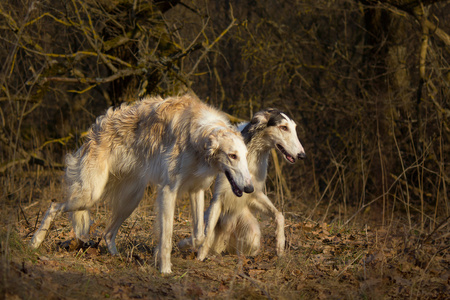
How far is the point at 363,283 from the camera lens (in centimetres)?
418

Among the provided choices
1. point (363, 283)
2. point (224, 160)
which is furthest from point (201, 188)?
point (363, 283)

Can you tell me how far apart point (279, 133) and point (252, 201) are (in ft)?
2.70

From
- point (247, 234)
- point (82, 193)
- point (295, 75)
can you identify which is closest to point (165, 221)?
point (82, 193)

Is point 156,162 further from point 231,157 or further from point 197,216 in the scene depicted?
point 231,157

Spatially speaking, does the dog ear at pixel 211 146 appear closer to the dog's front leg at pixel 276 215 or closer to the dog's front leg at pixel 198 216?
the dog's front leg at pixel 198 216

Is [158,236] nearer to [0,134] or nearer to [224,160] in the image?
[224,160]

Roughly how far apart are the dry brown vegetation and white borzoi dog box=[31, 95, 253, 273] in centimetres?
38

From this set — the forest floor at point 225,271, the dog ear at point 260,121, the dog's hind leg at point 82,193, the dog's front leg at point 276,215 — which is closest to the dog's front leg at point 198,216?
the forest floor at point 225,271

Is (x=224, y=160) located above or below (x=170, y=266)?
above

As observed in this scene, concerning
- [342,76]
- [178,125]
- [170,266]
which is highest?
[342,76]

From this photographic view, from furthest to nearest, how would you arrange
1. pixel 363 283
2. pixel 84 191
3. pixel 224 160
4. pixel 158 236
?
1. pixel 84 191
2. pixel 158 236
3. pixel 224 160
4. pixel 363 283

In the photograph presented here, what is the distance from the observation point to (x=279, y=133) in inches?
219

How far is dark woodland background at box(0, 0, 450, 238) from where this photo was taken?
8438mm

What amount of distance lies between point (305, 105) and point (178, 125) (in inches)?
277
